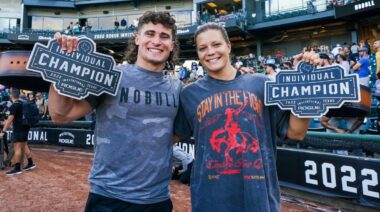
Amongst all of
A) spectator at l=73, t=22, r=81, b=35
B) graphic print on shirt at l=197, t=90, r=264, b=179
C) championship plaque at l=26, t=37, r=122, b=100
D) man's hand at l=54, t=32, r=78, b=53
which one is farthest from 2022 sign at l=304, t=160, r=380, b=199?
spectator at l=73, t=22, r=81, b=35

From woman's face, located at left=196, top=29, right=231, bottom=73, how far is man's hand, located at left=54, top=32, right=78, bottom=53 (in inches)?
31.0

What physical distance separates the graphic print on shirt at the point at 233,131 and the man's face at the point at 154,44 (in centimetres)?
48

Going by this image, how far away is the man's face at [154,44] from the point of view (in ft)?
6.68

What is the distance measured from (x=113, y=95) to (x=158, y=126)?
34 centimetres

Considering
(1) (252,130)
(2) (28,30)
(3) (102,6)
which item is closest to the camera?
(1) (252,130)

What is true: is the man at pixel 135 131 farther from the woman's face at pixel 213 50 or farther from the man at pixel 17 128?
the man at pixel 17 128

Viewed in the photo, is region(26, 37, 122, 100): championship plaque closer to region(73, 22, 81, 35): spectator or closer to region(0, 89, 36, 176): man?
region(0, 89, 36, 176): man

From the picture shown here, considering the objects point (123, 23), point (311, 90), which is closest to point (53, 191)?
point (311, 90)

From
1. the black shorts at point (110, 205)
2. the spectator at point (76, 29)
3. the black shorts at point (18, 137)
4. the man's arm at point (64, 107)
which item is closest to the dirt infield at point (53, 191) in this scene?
the black shorts at point (18, 137)

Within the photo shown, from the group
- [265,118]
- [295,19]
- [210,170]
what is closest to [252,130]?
[265,118]

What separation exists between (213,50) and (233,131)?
55cm

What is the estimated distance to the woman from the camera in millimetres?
1771

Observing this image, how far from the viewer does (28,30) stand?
2945cm

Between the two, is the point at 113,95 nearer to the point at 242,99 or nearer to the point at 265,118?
the point at 242,99
